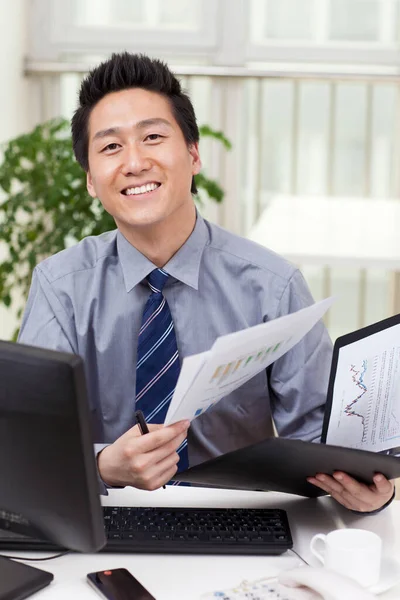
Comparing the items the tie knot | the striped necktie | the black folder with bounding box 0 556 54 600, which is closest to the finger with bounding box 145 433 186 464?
the black folder with bounding box 0 556 54 600

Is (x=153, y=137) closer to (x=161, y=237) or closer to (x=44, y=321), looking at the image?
(x=161, y=237)

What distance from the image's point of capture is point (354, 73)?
12.3 ft

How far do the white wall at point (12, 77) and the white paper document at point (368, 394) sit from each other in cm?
256

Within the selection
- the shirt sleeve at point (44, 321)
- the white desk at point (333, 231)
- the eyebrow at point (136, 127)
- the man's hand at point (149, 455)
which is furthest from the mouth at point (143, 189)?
the white desk at point (333, 231)

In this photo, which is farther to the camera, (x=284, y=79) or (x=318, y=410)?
(x=284, y=79)

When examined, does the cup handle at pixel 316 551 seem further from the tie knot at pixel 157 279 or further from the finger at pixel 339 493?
the tie knot at pixel 157 279

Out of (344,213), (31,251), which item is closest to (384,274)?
(344,213)

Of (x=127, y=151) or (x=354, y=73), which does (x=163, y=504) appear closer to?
(x=127, y=151)

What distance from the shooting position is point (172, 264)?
1664 mm

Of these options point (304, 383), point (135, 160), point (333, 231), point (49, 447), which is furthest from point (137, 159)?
point (333, 231)

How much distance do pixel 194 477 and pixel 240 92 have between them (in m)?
2.80

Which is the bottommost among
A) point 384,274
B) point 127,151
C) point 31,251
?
point 384,274

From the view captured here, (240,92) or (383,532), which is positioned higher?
(240,92)

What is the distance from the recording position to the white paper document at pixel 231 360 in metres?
1.09
